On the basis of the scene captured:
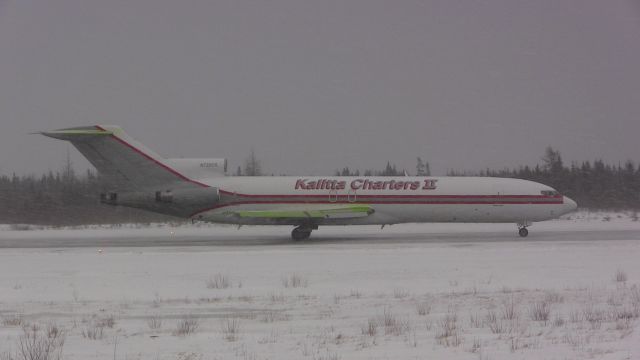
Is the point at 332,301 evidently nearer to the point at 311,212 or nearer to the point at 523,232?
the point at 311,212

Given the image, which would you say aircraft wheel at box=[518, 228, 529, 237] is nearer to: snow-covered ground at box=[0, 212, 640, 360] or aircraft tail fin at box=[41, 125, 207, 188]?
snow-covered ground at box=[0, 212, 640, 360]

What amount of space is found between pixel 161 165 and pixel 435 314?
19.7 meters

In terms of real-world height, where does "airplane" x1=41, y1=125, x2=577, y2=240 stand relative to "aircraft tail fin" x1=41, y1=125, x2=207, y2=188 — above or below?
below

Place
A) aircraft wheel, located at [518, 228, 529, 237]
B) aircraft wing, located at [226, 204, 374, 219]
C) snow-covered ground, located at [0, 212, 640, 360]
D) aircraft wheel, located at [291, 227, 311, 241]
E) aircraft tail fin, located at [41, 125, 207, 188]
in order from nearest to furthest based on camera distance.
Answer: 1. snow-covered ground, located at [0, 212, 640, 360]
2. aircraft wing, located at [226, 204, 374, 219]
3. aircraft tail fin, located at [41, 125, 207, 188]
4. aircraft wheel, located at [291, 227, 311, 241]
5. aircraft wheel, located at [518, 228, 529, 237]

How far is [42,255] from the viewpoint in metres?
20.2

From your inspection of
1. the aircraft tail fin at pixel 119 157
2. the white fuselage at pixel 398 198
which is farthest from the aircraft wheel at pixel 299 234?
the aircraft tail fin at pixel 119 157

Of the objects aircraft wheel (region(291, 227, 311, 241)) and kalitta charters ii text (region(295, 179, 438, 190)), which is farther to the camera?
kalitta charters ii text (region(295, 179, 438, 190))

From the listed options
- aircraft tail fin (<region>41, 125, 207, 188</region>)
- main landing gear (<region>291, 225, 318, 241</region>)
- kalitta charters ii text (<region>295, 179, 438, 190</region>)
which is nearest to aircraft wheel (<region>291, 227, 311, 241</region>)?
main landing gear (<region>291, 225, 318, 241</region>)

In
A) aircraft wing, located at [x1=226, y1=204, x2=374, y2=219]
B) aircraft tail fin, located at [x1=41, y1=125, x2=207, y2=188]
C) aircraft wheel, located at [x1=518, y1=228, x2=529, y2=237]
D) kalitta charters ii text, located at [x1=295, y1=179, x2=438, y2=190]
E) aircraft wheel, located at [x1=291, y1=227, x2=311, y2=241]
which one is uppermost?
aircraft tail fin, located at [x1=41, y1=125, x2=207, y2=188]

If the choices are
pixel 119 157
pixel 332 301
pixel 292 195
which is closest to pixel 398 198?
pixel 292 195

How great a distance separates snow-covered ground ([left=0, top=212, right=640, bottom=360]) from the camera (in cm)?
722

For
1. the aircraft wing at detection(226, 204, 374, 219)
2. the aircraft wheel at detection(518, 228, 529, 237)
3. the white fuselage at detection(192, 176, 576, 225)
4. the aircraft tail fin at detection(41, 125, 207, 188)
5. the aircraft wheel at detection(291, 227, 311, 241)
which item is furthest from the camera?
the aircraft wheel at detection(518, 228, 529, 237)

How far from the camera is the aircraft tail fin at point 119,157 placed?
26328 mm

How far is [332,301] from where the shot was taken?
35.0 feet
